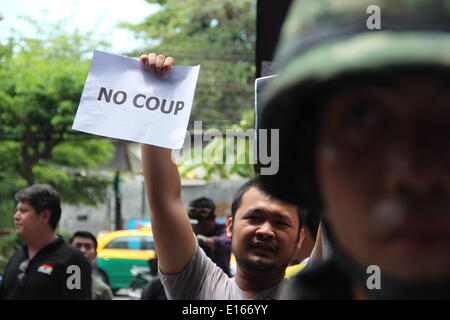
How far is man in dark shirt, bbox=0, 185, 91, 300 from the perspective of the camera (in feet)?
13.0

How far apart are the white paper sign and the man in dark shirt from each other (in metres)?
2.16

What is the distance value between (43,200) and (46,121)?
33.2 ft

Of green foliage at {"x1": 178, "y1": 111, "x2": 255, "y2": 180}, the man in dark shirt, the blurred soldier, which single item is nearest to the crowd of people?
the blurred soldier

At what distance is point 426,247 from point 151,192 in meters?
1.48

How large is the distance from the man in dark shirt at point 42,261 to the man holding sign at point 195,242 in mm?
1946

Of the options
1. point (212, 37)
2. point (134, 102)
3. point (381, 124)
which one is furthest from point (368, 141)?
point (212, 37)

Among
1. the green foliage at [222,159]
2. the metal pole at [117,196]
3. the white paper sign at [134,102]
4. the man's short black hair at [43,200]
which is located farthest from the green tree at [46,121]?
the white paper sign at [134,102]

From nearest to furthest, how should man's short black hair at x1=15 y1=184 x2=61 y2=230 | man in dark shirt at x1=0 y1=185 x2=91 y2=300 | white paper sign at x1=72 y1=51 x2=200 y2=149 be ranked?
1. white paper sign at x1=72 y1=51 x2=200 y2=149
2. man in dark shirt at x1=0 y1=185 x2=91 y2=300
3. man's short black hair at x1=15 y1=184 x2=61 y2=230

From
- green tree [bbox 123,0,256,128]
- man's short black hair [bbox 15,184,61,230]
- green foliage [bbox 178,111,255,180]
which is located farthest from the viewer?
green tree [bbox 123,0,256,128]

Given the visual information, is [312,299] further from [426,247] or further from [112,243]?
[112,243]

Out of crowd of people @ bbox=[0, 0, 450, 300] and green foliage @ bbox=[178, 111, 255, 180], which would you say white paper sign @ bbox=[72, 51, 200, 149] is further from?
green foliage @ bbox=[178, 111, 255, 180]

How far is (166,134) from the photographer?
1.91 meters

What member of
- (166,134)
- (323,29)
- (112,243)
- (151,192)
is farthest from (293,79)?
(112,243)

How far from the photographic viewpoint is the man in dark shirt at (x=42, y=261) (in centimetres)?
395
